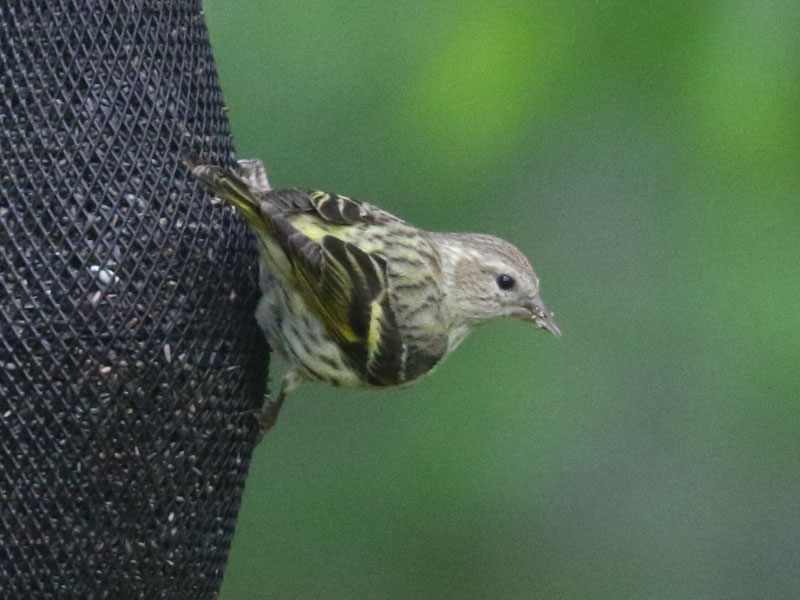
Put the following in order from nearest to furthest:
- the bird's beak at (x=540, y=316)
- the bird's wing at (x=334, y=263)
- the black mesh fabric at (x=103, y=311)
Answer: the black mesh fabric at (x=103, y=311) → the bird's wing at (x=334, y=263) → the bird's beak at (x=540, y=316)

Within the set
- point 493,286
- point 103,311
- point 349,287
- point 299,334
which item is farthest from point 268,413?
point 493,286

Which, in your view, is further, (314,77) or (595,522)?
(595,522)

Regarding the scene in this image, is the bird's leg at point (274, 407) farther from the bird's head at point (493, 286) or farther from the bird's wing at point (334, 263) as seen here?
the bird's head at point (493, 286)

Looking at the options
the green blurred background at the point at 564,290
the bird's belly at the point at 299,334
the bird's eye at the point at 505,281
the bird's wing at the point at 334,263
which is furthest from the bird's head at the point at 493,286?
the bird's belly at the point at 299,334

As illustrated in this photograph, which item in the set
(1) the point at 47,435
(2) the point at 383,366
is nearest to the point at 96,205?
(1) the point at 47,435

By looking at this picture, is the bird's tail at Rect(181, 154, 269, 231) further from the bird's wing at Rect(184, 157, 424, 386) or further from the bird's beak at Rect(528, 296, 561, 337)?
the bird's beak at Rect(528, 296, 561, 337)

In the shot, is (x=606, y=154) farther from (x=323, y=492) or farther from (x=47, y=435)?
(x=47, y=435)
